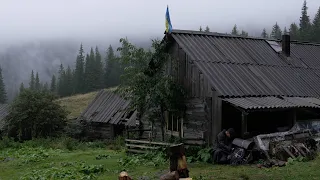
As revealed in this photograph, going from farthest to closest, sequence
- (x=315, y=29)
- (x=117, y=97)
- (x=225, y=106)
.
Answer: (x=315, y=29), (x=117, y=97), (x=225, y=106)

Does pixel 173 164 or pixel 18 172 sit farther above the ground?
pixel 173 164

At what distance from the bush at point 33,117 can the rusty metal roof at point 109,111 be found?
126 inches

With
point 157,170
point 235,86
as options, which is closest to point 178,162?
point 157,170

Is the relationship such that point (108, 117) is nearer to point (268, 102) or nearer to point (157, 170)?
point (268, 102)

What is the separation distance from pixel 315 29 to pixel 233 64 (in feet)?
210

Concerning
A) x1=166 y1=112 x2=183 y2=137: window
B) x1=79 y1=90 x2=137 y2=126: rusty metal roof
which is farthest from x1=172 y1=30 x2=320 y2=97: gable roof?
x1=79 y1=90 x2=137 y2=126: rusty metal roof

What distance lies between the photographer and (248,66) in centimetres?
2064

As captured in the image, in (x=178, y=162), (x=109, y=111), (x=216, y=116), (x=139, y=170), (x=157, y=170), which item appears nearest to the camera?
(x=178, y=162)

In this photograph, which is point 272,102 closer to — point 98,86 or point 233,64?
point 233,64

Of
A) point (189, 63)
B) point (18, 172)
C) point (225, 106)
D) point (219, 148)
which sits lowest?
point (18, 172)

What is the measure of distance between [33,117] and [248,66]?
900 inches

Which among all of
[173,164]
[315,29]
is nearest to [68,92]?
[315,29]

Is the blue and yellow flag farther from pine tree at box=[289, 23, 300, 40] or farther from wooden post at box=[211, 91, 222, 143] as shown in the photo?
A: pine tree at box=[289, 23, 300, 40]

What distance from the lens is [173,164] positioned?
8797mm
